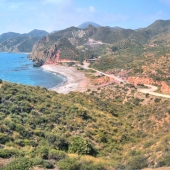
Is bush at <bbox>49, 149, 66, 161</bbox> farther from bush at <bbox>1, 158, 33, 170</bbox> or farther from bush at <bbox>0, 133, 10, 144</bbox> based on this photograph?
bush at <bbox>0, 133, 10, 144</bbox>

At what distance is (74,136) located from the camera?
22.5 meters

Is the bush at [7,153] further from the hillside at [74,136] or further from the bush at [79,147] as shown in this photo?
the bush at [79,147]

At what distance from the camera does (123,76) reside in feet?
268

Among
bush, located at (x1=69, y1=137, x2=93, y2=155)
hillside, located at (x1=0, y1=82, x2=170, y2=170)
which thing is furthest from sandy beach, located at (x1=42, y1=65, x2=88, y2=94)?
bush, located at (x1=69, y1=137, x2=93, y2=155)

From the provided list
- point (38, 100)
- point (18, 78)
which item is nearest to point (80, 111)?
point (38, 100)

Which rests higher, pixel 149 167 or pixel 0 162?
pixel 0 162

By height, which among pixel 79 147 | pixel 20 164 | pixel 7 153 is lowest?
pixel 79 147

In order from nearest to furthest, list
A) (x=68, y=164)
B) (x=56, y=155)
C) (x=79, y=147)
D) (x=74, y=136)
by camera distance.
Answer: (x=68, y=164) < (x=56, y=155) < (x=79, y=147) < (x=74, y=136)

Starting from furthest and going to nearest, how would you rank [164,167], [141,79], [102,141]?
[141,79] < [102,141] < [164,167]

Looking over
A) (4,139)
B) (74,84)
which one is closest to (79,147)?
(4,139)

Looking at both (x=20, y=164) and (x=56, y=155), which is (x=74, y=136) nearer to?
(x=56, y=155)

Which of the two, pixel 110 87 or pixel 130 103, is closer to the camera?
pixel 130 103

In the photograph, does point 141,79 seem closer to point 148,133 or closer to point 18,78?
point 148,133

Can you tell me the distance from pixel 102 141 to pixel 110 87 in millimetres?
42441
